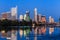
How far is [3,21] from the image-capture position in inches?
91.4

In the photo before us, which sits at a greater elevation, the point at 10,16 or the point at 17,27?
the point at 10,16

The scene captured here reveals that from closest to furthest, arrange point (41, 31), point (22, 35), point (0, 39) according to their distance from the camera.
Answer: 1. point (0, 39)
2. point (22, 35)
3. point (41, 31)

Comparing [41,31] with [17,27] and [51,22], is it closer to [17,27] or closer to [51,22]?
[51,22]

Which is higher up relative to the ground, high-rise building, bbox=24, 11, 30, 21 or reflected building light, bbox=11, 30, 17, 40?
high-rise building, bbox=24, 11, 30, 21

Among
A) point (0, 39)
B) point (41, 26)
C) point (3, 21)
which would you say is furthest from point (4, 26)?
point (41, 26)

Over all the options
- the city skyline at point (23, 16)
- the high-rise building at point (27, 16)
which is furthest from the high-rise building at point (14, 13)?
the high-rise building at point (27, 16)

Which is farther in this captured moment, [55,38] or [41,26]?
[41,26]

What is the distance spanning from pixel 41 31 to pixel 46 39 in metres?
0.25

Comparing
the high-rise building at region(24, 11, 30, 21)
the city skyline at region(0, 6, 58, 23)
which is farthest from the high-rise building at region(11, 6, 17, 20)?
the high-rise building at region(24, 11, 30, 21)

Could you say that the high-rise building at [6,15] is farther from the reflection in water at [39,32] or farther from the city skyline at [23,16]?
the reflection in water at [39,32]

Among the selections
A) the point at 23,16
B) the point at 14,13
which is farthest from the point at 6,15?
the point at 23,16

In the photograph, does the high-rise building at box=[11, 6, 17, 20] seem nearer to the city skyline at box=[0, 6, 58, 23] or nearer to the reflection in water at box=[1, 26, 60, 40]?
the city skyline at box=[0, 6, 58, 23]

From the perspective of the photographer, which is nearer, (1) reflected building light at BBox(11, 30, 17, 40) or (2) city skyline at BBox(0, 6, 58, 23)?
(1) reflected building light at BBox(11, 30, 17, 40)

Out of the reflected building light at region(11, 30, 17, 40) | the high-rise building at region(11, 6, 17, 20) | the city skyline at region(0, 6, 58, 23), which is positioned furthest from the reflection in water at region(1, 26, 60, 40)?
the high-rise building at region(11, 6, 17, 20)
